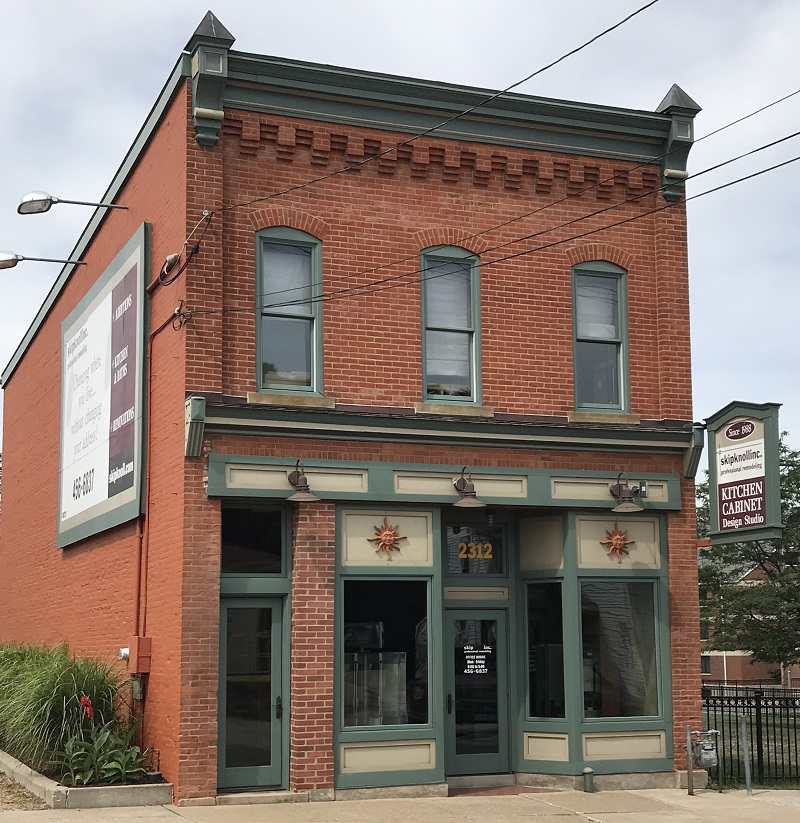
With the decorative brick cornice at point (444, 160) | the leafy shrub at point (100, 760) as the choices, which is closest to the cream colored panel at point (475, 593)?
the leafy shrub at point (100, 760)

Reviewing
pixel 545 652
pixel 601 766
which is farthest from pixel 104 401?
pixel 601 766

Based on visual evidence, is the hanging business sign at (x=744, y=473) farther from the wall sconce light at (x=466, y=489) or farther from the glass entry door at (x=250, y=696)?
the glass entry door at (x=250, y=696)

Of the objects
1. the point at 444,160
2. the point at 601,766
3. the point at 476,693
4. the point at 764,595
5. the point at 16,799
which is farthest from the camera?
the point at 764,595

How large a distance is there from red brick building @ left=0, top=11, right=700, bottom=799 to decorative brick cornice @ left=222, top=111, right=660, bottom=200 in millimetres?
32

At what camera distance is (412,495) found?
15.3 metres

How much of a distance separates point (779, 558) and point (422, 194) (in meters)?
27.6

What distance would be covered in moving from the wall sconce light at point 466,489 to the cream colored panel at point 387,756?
9.90ft

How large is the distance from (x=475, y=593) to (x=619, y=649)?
207 centimetres

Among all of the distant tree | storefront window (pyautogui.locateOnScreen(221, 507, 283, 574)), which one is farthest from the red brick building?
the distant tree

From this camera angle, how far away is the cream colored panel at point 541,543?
16.1 m

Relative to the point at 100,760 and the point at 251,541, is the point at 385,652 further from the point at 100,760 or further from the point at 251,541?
the point at 100,760

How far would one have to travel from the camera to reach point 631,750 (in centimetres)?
1577

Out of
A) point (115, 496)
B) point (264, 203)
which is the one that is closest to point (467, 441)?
point (264, 203)

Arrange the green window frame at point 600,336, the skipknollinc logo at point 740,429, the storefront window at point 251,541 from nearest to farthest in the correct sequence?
the storefront window at point 251,541 < the skipknollinc logo at point 740,429 < the green window frame at point 600,336
